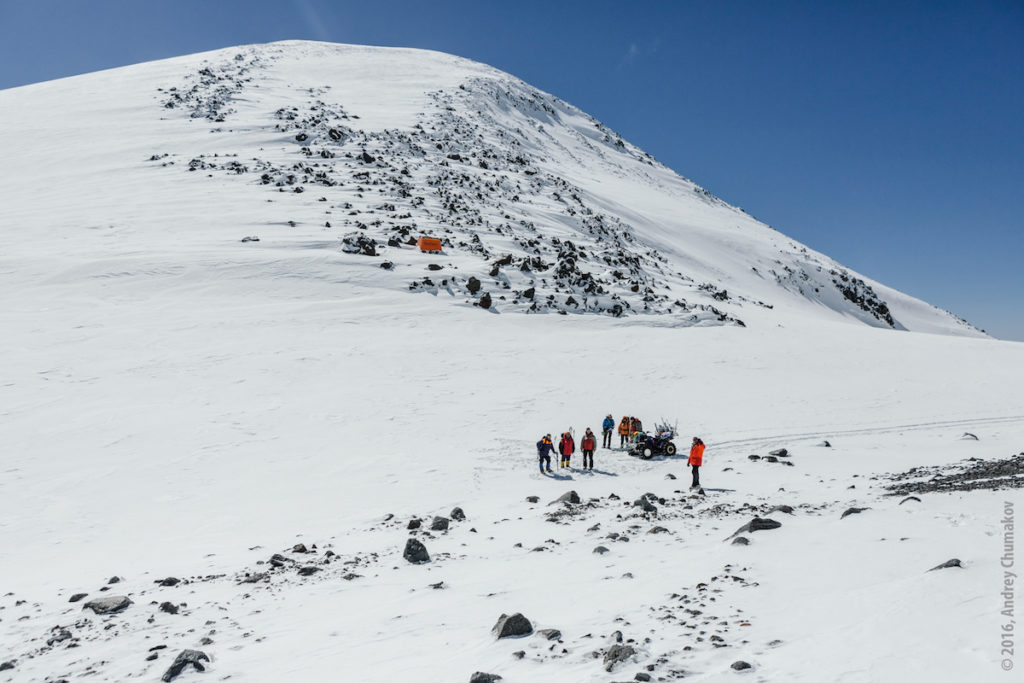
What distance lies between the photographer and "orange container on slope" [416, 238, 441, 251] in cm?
4897

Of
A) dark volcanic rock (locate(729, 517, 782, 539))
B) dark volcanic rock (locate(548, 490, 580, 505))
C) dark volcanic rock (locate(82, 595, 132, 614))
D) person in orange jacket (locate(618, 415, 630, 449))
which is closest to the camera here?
dark volcanic rock (locate(82, 595, 132, 614))

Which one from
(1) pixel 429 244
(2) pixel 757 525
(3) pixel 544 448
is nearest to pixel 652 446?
(3) pixel 544 448

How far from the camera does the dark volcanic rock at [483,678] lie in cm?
643

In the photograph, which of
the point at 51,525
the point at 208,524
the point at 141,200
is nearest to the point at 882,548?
the point at 208,524

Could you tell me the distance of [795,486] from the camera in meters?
16.0

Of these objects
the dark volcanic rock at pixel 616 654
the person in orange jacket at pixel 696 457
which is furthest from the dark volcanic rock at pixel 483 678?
the person in orange jacket at pixel 696 457

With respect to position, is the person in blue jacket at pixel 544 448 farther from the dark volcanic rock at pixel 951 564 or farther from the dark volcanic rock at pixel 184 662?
the dark volcanic rock at pixel 184 662

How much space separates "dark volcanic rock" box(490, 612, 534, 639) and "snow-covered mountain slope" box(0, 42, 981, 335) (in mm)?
35018

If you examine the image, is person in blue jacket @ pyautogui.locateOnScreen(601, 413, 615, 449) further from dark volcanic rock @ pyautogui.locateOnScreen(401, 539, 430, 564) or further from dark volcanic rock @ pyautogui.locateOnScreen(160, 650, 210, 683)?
dark volcanic rock @ pyautogui.locateOnScreen(160, 650, 210, 683)

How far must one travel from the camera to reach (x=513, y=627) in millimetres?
7730

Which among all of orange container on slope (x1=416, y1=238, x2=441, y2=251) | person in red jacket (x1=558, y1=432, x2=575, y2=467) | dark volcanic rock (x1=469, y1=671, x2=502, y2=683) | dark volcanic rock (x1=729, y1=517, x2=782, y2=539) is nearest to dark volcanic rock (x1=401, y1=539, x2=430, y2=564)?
dark volcanic rock (x1=469, y1=671, x2=502, y2=683)

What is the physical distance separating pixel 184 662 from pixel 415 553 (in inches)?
179

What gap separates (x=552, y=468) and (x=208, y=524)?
1092 cm

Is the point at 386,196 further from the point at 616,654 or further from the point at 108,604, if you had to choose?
the point at 616,654
